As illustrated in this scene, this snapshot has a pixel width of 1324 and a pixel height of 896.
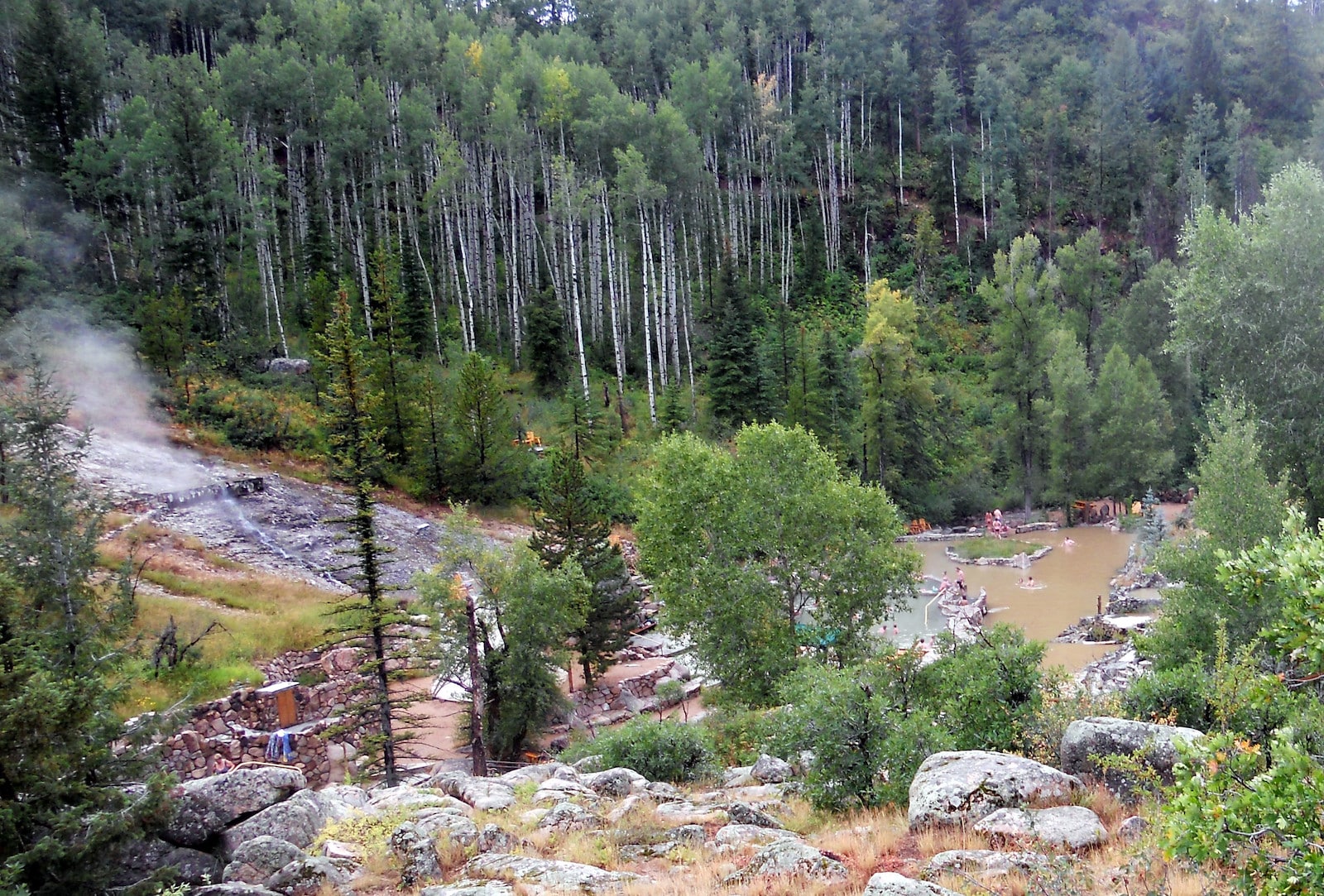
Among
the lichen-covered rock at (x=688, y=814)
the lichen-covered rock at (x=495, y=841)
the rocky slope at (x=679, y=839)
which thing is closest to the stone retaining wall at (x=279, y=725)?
the rocky slope at (x=679, y=839)

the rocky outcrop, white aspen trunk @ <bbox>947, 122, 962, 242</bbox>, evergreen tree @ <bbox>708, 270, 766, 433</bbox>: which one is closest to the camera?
the rocky outcrop

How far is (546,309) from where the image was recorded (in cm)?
4216

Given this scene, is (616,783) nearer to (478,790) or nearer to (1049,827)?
(478,790)

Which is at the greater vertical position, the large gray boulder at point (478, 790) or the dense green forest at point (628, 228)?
the dense green forest at point (628, 228)

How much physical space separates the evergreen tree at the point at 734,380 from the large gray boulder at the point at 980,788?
31714 millimetres

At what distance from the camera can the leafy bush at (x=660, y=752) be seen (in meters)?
13.6

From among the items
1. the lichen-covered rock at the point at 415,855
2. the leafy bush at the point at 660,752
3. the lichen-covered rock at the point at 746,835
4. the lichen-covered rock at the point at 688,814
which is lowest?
the leafy bush at the point at 660,752

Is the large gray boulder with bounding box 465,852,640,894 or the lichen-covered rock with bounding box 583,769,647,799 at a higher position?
the large gray boulder with bounding box 465,852,640,894

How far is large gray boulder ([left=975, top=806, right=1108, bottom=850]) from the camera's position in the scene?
7.46 meters

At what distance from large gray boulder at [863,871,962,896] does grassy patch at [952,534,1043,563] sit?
29380 millimetres

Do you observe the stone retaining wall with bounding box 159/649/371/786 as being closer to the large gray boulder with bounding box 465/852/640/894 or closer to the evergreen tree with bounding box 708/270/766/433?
the large gray boulder with bounding box 465/852/640/894

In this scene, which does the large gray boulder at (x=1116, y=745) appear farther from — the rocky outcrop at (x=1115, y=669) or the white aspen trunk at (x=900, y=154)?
the white aspen trunk at (x=900, y=154)

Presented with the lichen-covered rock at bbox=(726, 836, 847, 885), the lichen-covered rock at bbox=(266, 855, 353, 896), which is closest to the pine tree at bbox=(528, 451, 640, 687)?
the lichen-covered rock at bbox=(266, 855, 353, 896)

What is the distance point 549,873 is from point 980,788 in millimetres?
4386
